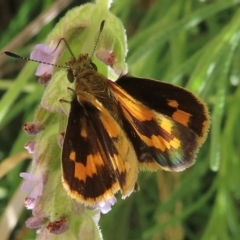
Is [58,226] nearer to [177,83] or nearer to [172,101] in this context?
[172,101]

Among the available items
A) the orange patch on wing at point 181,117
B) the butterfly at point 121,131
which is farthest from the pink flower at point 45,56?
the orange patch on wing at point 181,117

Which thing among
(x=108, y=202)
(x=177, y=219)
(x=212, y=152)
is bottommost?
(x=177, y=219)

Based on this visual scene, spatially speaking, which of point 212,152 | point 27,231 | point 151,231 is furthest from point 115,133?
point 27,231

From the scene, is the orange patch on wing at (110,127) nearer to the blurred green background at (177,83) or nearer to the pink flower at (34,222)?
the pink flower at (34,222)

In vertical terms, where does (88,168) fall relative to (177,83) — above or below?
above

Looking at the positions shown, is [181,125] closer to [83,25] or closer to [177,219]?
[83,25]

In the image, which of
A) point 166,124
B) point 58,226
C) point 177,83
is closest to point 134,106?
point 166,124
